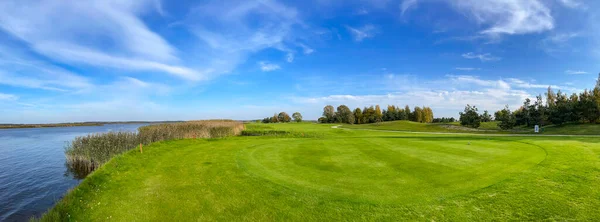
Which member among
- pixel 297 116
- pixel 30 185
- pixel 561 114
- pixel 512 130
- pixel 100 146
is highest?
pixel 297 116

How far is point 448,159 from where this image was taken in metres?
9.24

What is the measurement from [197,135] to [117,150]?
6.67 meters

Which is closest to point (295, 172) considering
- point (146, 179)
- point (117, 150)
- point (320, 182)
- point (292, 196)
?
point (320, 182)

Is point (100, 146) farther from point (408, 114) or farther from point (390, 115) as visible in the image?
point (408, 114)

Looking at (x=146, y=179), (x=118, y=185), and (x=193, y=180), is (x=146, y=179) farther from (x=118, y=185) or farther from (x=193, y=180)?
(x=193, y=180)

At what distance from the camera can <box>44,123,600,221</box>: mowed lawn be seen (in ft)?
17.2

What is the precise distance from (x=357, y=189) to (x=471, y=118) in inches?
2114

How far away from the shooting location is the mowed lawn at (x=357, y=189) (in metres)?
5.25

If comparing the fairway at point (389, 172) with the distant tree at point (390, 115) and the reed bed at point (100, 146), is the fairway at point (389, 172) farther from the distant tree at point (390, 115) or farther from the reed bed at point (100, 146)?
the distant tree at point (390, 115)

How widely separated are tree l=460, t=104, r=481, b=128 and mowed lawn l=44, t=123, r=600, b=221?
4473 centimetres

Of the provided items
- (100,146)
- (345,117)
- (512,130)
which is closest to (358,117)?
(345,117)

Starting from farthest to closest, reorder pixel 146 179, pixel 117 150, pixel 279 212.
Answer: pixel 117 150 < pixel 146 179 < pixel 279 212

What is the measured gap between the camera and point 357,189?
251 inches

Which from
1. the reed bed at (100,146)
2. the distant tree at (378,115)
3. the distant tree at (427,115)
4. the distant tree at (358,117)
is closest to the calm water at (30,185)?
the reed bed at (100,146)
